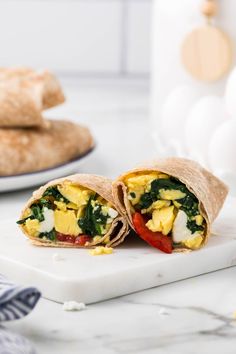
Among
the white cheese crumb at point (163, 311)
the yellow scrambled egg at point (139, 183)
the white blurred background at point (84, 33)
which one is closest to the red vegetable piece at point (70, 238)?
the yellow scrambled egg at point (139, 183)

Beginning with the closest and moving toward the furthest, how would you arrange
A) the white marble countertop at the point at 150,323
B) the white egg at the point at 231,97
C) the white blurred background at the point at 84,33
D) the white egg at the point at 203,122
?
the white marble countertop at the point at 150,323, the white egg at the point at 231,97, the white egg at the point at 203,122, the white blurred background at the point at 84,33

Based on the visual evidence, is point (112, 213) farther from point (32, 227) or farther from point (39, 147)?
point (39, 147)

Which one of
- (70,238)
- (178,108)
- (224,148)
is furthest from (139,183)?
(178,108)

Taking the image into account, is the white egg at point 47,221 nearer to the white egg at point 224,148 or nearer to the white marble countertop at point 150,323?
the white marble countertop at point 150,323

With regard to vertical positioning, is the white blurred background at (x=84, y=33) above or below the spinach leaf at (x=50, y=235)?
below

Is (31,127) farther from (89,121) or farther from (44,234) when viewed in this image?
(89,121)

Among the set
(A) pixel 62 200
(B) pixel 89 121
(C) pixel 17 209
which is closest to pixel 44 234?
(A) pixel 62 200
